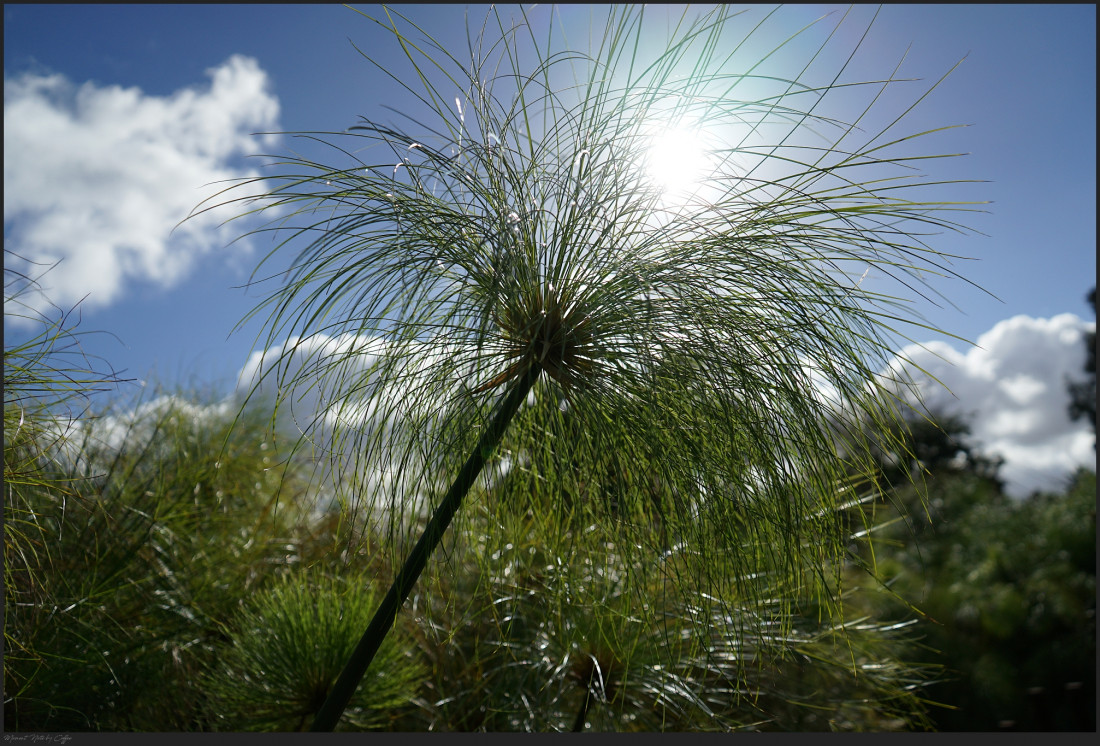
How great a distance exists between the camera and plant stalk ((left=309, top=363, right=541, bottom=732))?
129 centimetres

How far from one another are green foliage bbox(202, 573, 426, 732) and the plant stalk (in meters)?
0.54

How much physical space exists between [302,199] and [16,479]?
3.03 ft

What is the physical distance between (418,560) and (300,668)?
947 millimetres

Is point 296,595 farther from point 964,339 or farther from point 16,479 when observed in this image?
point 964,339

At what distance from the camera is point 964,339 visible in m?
1.40

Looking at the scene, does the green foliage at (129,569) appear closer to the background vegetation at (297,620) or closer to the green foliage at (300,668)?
the background vegetation at (297,620)

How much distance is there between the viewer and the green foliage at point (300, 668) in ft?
6.46

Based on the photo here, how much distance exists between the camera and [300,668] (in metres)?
1.96

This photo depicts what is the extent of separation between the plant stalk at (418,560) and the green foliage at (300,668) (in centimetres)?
54

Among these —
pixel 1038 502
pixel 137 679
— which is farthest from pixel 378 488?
pixel 1038 502

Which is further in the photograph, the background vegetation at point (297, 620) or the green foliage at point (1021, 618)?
the green foliage at point (1021, 618)

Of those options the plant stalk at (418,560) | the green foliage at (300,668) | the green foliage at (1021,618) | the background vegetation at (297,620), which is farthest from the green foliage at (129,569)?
the green foliage at (1021,618)

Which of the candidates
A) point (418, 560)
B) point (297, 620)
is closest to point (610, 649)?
point (418, 560)

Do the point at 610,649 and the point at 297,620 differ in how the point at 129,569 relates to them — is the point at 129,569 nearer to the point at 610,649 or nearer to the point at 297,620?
the point at 297,620
